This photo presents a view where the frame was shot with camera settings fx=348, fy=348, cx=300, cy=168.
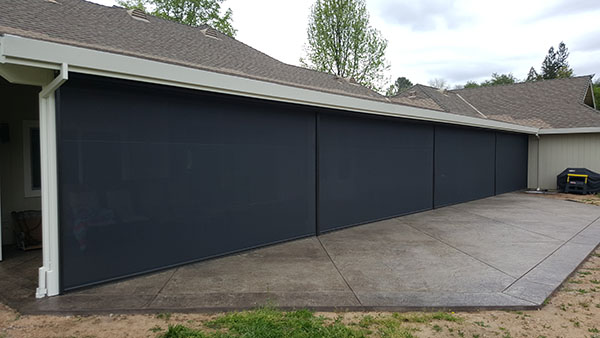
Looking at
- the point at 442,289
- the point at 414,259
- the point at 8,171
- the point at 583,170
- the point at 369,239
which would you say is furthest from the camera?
the point at 583,170

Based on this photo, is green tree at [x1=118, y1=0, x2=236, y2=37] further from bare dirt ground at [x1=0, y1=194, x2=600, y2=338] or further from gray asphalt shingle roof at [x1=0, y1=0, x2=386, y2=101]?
bare dirt ground at [x1=0, y1=194, x2=600, y2=338]

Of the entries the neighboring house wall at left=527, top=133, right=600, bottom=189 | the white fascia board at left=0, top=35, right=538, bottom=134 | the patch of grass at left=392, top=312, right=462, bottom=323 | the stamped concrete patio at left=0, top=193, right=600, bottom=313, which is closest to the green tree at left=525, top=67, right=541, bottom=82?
the neighboring house wall at left=527, top=133, right=600, bottom=189

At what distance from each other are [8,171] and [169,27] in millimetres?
6216

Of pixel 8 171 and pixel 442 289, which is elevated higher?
pixel 8 171

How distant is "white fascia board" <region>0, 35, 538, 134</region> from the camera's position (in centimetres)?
328

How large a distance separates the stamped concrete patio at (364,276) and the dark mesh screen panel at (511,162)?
20.3ft

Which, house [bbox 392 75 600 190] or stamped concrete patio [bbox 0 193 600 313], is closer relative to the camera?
stamped concrete patio [bbox 0 193 600 313]

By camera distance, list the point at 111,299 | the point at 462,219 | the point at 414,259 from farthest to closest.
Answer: the point at 462,219 → the point at 414,259 → the point at 111,299

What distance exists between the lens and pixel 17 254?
5355 mm

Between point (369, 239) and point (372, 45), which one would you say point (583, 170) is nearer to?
point (369, 239)

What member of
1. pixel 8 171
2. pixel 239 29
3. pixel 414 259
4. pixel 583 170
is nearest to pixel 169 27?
pixel 8 171

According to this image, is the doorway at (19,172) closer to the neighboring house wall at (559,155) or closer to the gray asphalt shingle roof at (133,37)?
the gray asphalt shingle roof at (133,37)

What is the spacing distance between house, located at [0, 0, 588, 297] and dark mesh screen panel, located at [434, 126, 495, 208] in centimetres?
12

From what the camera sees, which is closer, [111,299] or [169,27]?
[111,299]
